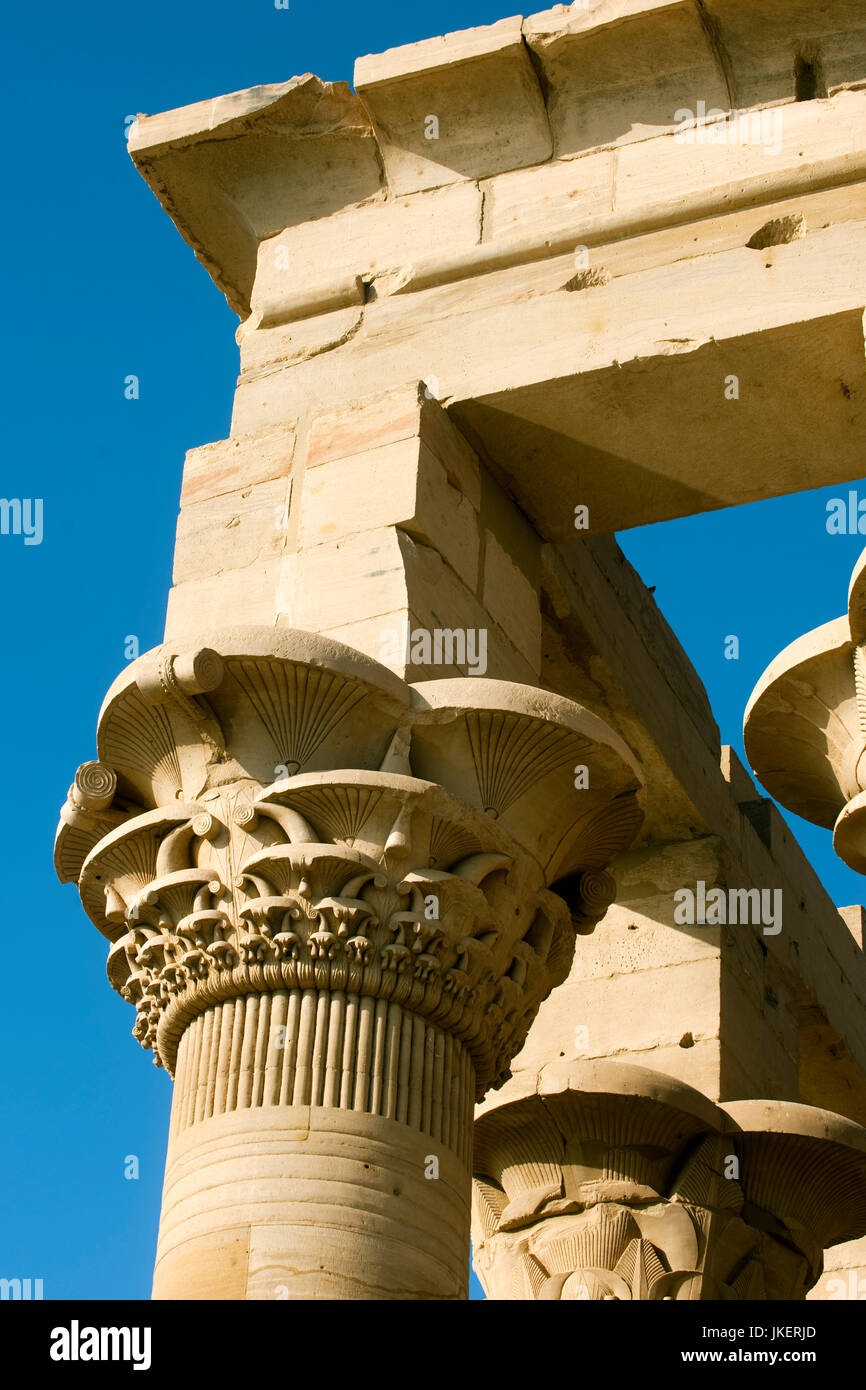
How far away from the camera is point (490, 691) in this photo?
6828 millimetres

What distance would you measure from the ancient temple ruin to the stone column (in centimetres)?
1

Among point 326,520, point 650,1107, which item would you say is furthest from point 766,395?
point 650,1107

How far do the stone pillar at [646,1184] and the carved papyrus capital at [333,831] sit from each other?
198 cm

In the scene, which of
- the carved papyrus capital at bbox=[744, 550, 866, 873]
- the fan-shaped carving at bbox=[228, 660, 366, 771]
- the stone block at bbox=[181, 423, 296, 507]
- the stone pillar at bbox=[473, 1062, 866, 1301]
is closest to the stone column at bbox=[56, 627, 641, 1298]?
the fan-shaped carving at bbox=[228, 660, 366, 771]

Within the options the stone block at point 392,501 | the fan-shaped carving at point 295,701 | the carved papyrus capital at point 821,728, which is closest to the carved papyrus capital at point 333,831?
the fan-shaped carving at point 295,701

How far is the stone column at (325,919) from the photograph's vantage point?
6.11 m

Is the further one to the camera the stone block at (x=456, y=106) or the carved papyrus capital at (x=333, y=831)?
the stone block at (x=456, y=106)

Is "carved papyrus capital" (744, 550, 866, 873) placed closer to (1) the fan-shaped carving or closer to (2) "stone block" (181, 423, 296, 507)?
(1) the fan-shaped carving

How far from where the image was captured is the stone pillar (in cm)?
878

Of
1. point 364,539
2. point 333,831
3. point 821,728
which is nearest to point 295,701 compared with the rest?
point 333,831

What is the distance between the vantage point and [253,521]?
793 cm

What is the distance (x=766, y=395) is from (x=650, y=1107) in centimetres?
292

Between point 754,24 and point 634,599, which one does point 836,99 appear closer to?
point 754,24

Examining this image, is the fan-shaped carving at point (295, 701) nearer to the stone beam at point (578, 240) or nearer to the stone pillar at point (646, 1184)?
the stone beam at point (578, 240)
